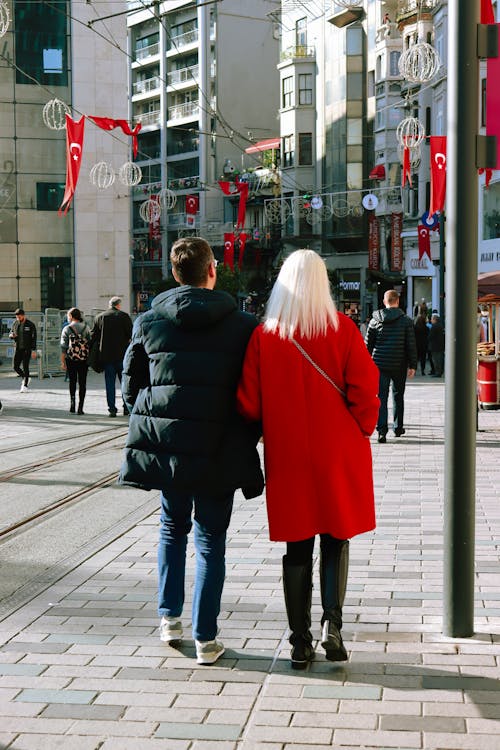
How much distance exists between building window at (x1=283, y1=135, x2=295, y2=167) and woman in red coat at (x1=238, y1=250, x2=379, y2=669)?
67.0 metres

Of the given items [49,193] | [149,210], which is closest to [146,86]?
[149,210]

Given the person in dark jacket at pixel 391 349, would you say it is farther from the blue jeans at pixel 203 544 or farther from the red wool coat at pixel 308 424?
the red wool coat at pixel 308 424

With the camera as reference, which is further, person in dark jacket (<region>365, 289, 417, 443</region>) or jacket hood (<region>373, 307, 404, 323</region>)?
person in dark jacket (<region>365, 289, 417, 443</region>)

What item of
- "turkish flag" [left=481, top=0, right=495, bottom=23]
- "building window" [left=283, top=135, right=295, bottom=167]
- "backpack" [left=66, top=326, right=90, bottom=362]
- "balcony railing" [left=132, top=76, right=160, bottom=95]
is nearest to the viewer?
"turkish flag" [left=481, top=0, right=495, bottom=23]

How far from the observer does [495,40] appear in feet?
16.4

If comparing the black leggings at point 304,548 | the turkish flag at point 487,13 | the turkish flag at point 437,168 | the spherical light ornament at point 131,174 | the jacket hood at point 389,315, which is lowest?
the black leggings at point 304,548

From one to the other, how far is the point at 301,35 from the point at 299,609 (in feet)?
229

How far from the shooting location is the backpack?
18344 millimetres

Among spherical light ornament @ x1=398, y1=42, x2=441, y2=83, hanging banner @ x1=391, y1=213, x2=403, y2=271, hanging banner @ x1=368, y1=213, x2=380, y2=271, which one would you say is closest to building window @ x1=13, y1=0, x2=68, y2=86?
spherical light ornament @ x1=398, y1=42, x2=441, y2=83

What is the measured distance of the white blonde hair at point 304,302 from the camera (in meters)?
4.66

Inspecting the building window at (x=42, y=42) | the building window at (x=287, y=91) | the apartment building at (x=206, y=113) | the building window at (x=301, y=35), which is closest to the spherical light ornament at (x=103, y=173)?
the building window at (x=42, y=42)

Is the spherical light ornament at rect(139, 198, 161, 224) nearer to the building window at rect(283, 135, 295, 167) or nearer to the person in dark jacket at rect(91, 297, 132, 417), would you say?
the building window at rect(283, 135, 295, 167)

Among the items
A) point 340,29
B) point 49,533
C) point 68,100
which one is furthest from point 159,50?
point 49,533

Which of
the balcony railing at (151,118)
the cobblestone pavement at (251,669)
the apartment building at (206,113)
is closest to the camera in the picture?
the cobblestone pavement at (251,669)
